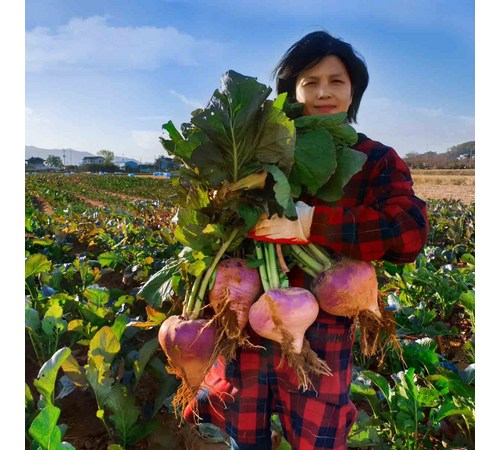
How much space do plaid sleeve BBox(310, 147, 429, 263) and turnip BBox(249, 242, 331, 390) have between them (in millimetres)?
146

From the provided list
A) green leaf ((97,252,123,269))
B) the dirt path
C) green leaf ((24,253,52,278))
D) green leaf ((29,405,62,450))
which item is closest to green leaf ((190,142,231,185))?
green leaf ((29,405,62,450))

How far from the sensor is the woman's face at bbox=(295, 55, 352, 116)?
1382mm

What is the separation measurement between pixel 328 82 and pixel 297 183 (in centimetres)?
39

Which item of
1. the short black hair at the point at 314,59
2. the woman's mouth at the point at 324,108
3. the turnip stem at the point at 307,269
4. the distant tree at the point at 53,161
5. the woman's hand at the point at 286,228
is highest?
the distant tree at the point at 53,161

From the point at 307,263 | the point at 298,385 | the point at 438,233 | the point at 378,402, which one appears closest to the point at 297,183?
the point at 307,263

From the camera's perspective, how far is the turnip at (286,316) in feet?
3.81

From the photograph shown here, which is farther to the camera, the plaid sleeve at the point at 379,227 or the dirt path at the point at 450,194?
the dirt path at the point at 450,194

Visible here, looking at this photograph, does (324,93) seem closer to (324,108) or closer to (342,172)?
(324,108)

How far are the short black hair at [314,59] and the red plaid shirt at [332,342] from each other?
0.23 metres

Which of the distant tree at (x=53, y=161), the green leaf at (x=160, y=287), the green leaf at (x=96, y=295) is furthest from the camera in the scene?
the distant tree at (x=53, y=161)

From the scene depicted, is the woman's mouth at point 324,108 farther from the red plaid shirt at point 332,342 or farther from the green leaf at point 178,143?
the green leaf at point 178,143

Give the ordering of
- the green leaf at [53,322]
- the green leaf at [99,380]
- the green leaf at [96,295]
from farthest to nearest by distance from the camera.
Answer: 1. the green leaf at [96,295]
2. the green leaf at [53,322]
3. the green leaf at [99,380]

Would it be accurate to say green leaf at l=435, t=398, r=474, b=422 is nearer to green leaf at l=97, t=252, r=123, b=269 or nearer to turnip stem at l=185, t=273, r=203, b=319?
turnip stem at l=185, t=273, r=203, b=319

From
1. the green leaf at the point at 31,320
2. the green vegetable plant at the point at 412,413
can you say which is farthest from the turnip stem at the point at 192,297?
the green leaf at the point at 31,320
